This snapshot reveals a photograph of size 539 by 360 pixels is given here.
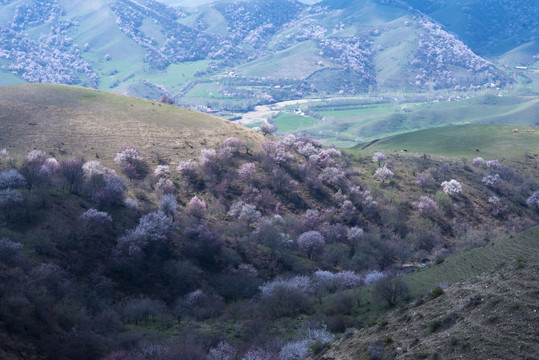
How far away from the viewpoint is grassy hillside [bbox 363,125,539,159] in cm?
10764

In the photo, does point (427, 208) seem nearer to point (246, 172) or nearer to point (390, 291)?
point (246, 172)

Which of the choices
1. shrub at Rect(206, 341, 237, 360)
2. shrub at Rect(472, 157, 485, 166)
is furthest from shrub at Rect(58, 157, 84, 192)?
shrub at Rect(472, 157, 485, 166)

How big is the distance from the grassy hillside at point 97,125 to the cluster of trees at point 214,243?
476 centimetres

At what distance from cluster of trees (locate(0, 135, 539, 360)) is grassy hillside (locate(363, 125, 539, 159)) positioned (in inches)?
974

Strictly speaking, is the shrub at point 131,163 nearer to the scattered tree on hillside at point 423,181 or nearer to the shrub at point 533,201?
the scattered tree on hillside at point 423,181

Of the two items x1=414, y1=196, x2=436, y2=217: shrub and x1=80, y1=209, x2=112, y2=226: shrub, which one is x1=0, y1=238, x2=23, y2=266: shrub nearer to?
x1=80, y1=209, x2=112, y2=226: shrub

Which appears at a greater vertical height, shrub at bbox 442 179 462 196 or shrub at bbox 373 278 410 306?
shrub at bbox 373 278 410 306

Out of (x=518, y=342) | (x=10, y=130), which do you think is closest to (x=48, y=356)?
(x=518, y=342)

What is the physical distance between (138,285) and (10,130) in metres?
42.6

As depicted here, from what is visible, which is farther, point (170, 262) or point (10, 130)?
point (10, 130)

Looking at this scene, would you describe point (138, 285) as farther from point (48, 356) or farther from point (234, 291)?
point (48, 356)

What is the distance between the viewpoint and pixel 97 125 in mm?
73250

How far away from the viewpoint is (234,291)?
4197 centimetres

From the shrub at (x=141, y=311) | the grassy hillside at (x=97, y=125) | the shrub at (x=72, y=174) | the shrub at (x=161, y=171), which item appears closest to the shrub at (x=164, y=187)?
the shrub at (x=161, y=171)
